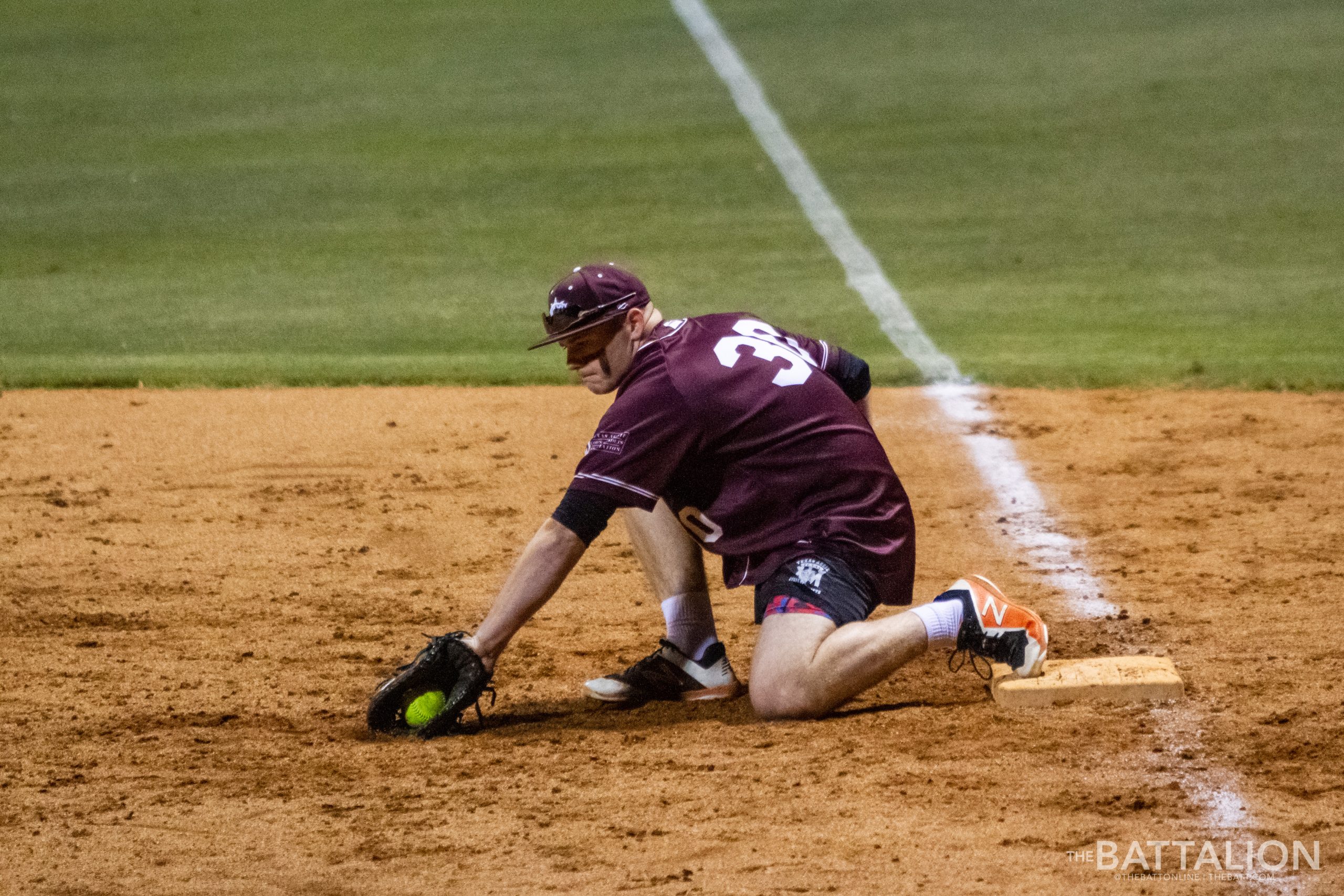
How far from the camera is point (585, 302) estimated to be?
13.9 ft

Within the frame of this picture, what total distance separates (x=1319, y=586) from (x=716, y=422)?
217cm

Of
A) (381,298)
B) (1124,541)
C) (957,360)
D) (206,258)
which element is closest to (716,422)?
(1124,541)

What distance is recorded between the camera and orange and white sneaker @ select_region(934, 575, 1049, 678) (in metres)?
4.23

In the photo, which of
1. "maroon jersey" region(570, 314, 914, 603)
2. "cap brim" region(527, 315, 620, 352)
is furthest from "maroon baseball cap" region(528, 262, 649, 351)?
"maroon jersey" region(570, 314, 914, 603)

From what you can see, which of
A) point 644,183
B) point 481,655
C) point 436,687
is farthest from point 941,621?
point 644,183

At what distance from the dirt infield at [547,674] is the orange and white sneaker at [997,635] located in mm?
150

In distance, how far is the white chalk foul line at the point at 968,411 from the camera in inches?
144

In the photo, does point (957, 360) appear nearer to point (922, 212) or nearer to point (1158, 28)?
point (922, 212)

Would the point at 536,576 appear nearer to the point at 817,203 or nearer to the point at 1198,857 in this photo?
the point at 1198,857

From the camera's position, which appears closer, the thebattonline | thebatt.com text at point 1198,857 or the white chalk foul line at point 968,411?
the thebattonline | thebatt.com text at point 1198,857

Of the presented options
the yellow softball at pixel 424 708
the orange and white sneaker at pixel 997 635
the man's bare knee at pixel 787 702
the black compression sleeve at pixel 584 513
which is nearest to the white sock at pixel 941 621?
the orange and white sneaker at pixel 997 635

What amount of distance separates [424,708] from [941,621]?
1.38 m

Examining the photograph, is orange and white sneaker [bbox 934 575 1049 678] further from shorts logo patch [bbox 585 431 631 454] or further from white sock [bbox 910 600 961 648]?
shorts logo patch [bbox 585 431 631 454]

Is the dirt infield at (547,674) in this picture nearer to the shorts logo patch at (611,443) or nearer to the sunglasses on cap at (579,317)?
the shorts logo patch at (611,443)
